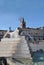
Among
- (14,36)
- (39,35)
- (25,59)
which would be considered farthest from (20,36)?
(39,35)

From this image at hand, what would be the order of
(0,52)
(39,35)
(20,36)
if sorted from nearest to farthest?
1. (0,52)
2. (20,36)
3. (39,35)

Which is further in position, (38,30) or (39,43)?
(38,30)

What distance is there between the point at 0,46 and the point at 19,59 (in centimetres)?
83

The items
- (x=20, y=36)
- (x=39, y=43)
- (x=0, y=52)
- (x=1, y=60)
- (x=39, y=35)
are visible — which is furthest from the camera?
(x=39, y=35)

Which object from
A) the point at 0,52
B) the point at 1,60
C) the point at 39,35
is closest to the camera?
the point at 1,60

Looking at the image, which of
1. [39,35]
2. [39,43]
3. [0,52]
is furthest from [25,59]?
[39,35]

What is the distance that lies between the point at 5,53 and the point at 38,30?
58.5 metres

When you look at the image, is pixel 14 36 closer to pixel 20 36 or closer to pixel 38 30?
pixel 20 36

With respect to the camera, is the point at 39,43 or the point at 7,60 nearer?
the point at 7,60

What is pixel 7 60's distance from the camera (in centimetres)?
922

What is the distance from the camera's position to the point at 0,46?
9.79 metres

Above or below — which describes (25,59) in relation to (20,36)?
below

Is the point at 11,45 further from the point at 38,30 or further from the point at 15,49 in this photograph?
the point at 38,30

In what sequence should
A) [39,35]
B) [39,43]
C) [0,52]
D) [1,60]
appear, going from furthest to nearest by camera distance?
[39,35], [39,43], [0,52], [1,60]
